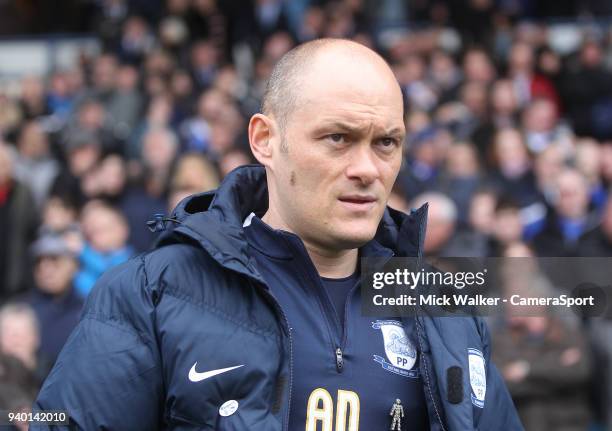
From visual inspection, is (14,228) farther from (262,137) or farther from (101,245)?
(262,137)

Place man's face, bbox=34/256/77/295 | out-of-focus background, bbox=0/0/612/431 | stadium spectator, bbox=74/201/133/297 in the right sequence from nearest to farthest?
out-of-focus background, bbox=0/0/612/431
man's face, bbox=34/256/77/295
stadium spectator, bbox=74/201/133/297

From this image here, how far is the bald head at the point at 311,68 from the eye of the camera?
2732mm

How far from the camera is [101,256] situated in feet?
22.2

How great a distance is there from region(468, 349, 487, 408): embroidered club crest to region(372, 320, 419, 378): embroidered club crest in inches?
5.8

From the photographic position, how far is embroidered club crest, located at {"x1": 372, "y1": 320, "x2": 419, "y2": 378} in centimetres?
273

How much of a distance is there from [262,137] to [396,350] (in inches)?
26.9

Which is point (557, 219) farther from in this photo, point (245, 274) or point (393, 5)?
point (393, 5)

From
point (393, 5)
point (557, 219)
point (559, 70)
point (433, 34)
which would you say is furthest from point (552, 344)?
point (393, 5)

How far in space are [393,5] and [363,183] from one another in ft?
38.7

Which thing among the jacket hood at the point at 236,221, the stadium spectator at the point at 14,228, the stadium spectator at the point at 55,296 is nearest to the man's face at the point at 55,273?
the stadium spectator at the point at 55,296

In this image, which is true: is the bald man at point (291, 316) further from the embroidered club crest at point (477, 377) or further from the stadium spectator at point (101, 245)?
the stadium spectator at point (101, 245)

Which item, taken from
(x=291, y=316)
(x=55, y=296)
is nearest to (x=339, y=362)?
(x=291, y=316)

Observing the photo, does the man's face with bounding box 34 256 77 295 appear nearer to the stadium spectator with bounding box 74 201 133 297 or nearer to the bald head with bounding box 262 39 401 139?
the stadium spectator with bounding box 74 201 133 297

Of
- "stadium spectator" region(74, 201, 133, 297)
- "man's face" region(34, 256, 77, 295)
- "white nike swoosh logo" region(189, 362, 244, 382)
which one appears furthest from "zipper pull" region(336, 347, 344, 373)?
"stadium spectator" region(74, 201, 133, 297)
